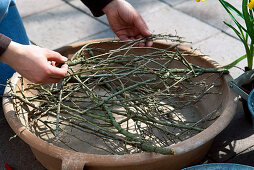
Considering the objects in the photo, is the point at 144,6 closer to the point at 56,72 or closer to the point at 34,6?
the point at 34,6

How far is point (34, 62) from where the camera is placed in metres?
1.40

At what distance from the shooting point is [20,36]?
2018 millimetres

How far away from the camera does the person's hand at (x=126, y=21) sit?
1812 mm

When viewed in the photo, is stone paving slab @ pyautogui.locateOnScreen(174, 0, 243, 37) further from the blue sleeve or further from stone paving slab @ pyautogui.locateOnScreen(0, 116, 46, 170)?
stone paving slab @ pyautogui.locateOnScreen(0, 116, 46, 170)

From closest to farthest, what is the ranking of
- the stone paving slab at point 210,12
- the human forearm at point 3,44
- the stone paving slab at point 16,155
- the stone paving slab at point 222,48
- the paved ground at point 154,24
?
the human forearm at point 3,44
the stone paving slab at point 16,155
the stone paving slab at point 222,48
the paved ground at point 154,24
the stone paving slab at point 210,12

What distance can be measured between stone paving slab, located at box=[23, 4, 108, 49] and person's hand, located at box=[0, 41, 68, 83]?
107 cm

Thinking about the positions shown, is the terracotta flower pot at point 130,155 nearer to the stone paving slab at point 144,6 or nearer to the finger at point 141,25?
the finger at point 141,25

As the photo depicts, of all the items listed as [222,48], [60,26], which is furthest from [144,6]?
[222,48]

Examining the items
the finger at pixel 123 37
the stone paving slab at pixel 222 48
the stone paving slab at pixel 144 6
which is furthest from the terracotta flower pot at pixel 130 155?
the stone paving slab at pixel 144 6

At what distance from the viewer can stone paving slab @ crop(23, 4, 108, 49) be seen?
2.58 meters

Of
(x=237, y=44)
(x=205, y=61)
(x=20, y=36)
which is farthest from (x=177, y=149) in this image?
(x=237, y=44)

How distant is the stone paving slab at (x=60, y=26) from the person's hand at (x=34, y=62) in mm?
1065

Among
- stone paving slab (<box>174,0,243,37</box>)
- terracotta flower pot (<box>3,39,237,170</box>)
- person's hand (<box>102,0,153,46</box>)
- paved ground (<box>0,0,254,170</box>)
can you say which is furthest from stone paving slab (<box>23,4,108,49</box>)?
terracotta flower pot (<box>3,39,237,170</box>)

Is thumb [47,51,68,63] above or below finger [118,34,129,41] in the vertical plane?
below
